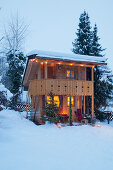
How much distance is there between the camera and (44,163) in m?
6.81

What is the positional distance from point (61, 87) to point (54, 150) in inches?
269

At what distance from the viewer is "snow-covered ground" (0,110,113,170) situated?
6.68m

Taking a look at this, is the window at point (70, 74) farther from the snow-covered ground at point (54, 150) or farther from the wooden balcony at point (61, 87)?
the snow-covered ground at point (54, 150)

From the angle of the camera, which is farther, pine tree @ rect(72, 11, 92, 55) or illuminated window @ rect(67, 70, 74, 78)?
pine tree @ rect(72, 11, 92, 55)

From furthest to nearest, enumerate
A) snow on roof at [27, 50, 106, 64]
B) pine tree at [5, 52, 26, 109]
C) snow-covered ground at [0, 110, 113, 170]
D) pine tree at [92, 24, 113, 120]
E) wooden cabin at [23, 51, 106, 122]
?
pine tree at [5, 52, 26, 109] → pine tree at [92, 24, 113, 120] → wooden cabin at [23, 51, 106, 122] → snow on roof at [27, 50, 106, 64] → snow-covered ground at [0, 110, 113, 170]

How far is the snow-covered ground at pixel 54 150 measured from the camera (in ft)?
21.9

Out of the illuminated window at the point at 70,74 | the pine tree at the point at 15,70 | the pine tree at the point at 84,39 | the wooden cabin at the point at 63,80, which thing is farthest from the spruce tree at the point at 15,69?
the illuminated window at the point at 70,74

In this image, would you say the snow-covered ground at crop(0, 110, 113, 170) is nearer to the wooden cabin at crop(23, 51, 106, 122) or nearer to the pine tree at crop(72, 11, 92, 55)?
the wooden cabin at crop(23, 51, 106, 122)

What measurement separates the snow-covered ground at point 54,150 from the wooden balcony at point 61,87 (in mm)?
3556

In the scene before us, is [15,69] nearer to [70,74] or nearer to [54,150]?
[70,74]

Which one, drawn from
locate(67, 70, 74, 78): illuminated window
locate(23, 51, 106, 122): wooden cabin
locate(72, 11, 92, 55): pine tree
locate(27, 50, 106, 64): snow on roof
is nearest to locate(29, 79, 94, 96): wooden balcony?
locate(23, 51, 106, 122): wooden cabin

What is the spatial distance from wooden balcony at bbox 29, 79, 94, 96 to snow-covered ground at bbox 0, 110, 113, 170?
3.56 meters

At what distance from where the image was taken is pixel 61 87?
47.5 feet

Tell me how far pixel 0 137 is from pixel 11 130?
5.18 ft
